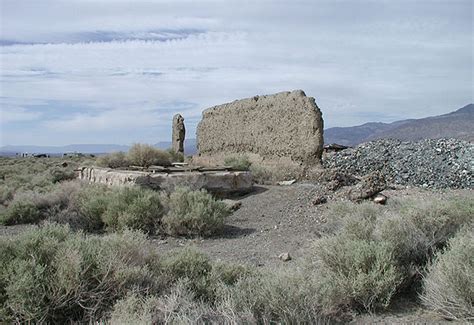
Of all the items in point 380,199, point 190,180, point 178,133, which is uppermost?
point 178,133

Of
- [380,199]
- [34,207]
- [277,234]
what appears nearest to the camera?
[277,234]

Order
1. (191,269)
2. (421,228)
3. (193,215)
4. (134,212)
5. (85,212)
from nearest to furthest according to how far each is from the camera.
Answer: (191,269)
(421,228)
(193,215)
(134,212)
(85,212)

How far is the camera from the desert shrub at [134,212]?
907 centimetres

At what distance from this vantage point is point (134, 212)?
9188mm

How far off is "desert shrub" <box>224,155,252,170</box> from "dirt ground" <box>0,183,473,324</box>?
2.19m

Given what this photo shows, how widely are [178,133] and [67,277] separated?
20.1 m

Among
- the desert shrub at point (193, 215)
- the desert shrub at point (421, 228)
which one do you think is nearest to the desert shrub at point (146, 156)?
the desert shrub at point (193, 215)

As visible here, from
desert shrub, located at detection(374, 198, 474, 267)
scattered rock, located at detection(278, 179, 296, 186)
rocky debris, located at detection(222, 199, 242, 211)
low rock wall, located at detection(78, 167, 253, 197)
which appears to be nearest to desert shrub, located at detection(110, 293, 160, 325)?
desert shrub, located at detection(374, 198, 474, 267)

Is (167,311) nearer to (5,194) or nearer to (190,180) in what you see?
(190,180)

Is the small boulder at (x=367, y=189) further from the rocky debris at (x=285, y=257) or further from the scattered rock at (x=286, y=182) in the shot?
the rocky debris at (x=285, y=257)

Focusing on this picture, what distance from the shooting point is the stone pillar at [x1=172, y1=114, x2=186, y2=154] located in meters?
24.0

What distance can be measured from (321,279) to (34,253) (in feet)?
8.74

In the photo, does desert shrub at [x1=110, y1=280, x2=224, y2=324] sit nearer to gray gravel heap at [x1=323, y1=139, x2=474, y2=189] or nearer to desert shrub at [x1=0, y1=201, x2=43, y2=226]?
desert shrub at [x1=0, y1=201, x2=43, y2=226]

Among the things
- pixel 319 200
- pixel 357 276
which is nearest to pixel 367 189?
pixel 319 200
